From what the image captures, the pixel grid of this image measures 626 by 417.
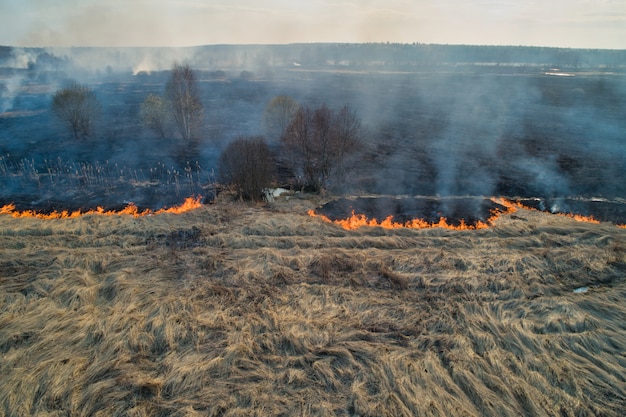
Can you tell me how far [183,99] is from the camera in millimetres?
25453

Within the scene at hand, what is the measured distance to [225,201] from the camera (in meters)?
16.6

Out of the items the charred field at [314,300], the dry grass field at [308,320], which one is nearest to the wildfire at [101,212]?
the charred field at [314,300]

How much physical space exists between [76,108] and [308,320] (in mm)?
25904

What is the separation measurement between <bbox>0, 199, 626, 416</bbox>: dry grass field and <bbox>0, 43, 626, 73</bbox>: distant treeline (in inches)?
4208

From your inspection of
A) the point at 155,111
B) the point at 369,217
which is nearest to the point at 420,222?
the point at 369,217

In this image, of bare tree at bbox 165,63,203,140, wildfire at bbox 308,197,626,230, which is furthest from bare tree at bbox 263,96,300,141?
wildfire at bbox 308,197,626,230

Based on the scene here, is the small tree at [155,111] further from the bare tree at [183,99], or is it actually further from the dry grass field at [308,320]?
the dry grass field at [308,320]

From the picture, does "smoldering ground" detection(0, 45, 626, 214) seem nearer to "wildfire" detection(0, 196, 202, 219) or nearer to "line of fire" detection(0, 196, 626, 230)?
"wildfire" detection(0, 196, 202, 219)

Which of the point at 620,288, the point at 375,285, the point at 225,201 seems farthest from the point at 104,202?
the point at 620,288

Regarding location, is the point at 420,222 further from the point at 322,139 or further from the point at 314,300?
the point at 314,300

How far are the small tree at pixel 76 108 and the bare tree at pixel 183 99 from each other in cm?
584

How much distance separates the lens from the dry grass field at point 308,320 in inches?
260

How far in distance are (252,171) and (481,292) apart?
34.4 feet

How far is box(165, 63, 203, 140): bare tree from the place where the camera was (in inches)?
983
